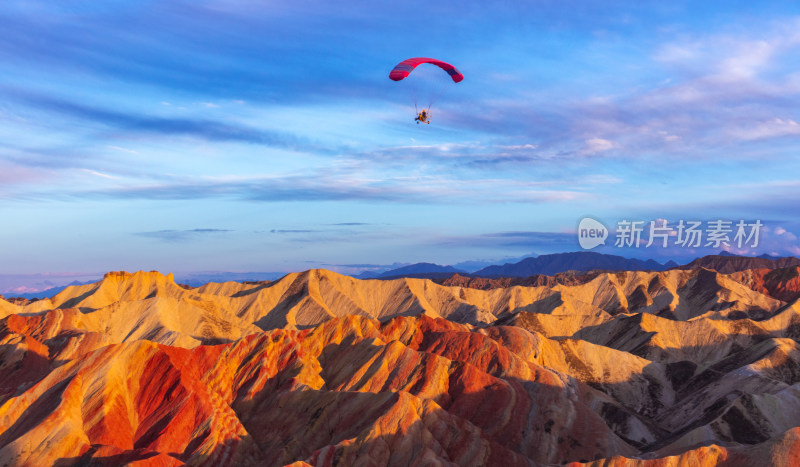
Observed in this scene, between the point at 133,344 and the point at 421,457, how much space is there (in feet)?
152

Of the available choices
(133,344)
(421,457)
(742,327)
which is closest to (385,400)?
(421,457)

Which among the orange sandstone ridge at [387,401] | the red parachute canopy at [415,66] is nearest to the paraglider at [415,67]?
the red parachute canopy at [415,66]

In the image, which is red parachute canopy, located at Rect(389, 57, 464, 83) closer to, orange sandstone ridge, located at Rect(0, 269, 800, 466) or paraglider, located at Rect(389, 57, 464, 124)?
paraglider, located at Rect(389, 57, 464, 124)

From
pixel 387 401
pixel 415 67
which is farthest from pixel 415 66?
pixel 387 401

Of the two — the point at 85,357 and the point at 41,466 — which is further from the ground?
the point at 85,357

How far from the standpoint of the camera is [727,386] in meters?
107

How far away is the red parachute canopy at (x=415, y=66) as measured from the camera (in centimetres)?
7819

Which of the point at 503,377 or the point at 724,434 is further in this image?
the point at 503,377

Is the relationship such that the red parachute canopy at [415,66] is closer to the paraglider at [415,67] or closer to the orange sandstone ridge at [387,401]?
the paraglider at [415,67]

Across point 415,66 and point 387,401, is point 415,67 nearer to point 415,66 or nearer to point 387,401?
point 415,66

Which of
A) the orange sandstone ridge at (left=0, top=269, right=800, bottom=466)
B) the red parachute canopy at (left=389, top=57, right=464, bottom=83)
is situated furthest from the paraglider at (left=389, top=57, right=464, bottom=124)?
the orange sandstone ridge at (left=0, top=269, right=800, bottom=466)

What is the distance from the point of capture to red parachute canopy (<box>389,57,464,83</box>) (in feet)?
257

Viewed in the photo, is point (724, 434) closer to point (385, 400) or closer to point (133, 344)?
point (385, 400)

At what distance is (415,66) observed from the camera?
269 feet
